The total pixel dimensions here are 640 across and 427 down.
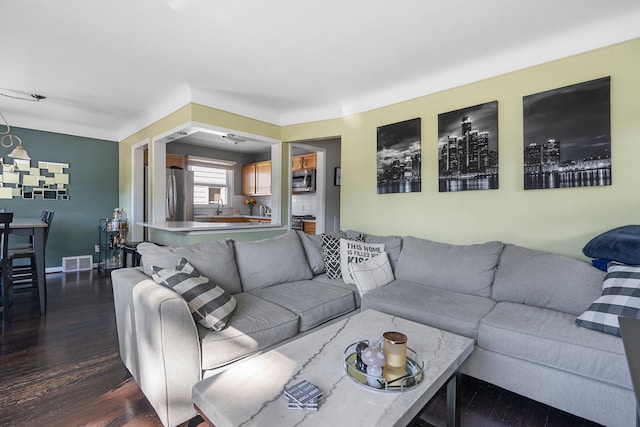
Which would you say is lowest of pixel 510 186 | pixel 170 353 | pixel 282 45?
pixel 170 353

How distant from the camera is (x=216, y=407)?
1015mm

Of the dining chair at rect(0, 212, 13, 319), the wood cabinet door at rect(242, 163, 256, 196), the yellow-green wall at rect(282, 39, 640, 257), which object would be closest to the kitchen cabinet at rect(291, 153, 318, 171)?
the wood cabinet door at rect(242, 163, 256, 196)

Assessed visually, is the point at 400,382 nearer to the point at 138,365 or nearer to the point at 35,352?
the point at 138,365

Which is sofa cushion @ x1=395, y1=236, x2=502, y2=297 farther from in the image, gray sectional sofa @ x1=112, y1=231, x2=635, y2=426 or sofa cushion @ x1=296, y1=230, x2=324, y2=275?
sofa cushion @ x1=296, y1=230, x2=324, y2=275

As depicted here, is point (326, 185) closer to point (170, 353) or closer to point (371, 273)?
point (371, 273)

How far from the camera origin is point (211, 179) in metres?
6.68

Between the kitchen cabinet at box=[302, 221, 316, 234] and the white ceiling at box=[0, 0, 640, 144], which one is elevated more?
the white ceiling at box=[0, 0, 640, 144]

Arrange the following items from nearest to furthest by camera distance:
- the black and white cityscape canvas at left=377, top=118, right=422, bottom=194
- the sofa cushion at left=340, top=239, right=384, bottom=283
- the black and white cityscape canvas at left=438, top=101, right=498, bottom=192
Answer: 1. the black and white cityscape canvas at left=438, top=101, right=498, bottom=192
2. the sofa cushion at left=340, top=239, right=384, bottom=283
3. the black and white cityscape canvas at left=377, top=118, right=422, bottom=194

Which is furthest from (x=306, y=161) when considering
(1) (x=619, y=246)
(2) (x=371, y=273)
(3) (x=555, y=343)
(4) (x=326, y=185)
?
(3) (x=555, y=343)

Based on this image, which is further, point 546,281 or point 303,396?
point 546,281

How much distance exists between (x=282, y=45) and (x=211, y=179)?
4744mm

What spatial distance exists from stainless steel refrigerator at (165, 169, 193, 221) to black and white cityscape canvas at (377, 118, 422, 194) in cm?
350

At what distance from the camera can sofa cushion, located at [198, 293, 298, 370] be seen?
1589 mm

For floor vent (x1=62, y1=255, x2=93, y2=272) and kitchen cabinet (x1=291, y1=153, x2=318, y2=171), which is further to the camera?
kitchen cabinet (x1=291, y1=153, x2=318, y2=171)
